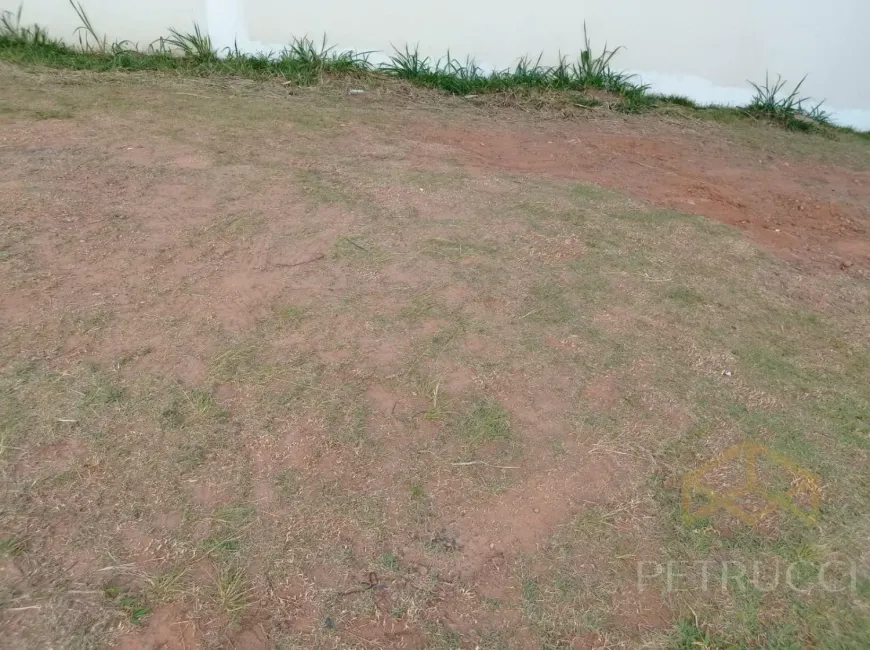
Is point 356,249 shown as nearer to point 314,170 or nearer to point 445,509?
point 314,170

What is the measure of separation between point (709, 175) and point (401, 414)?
2.99m

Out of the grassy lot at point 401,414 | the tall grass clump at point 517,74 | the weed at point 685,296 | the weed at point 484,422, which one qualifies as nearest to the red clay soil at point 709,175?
the grassy lot at point 401,414

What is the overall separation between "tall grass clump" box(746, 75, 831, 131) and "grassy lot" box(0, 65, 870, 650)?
257 cm

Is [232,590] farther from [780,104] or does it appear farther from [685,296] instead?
[780,104]

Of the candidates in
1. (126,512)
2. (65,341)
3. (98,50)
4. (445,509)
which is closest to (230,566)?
(126,512)

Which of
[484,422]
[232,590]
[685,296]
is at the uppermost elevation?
[685,296]

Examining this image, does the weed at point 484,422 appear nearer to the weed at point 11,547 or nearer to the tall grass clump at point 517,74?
the weed at point 11,547

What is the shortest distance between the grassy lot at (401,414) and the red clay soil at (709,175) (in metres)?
0.28

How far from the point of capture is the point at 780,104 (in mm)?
5590

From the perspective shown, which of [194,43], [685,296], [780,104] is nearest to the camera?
[685,296]

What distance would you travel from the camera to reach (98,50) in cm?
531

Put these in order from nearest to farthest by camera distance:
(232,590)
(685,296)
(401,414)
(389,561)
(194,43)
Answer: (232,590), (389,561), (401,414), (685,296), (194,43)

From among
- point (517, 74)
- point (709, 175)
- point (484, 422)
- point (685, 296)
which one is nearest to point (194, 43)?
point (517, 74)

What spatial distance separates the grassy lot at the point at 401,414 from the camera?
5.51 ft
